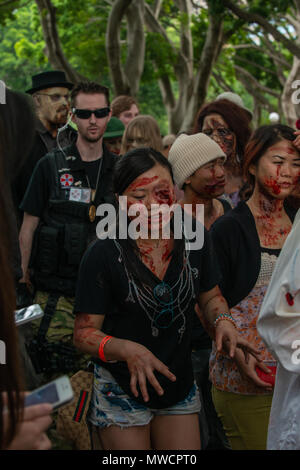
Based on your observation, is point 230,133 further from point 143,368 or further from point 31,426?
point 31,426

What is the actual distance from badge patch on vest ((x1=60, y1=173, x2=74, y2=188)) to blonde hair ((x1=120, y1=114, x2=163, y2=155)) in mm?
1144

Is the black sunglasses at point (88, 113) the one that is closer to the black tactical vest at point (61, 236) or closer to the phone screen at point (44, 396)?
the black tactical vest at point (61, 236)

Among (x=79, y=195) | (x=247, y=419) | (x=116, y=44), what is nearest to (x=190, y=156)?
(x=79, y=195)

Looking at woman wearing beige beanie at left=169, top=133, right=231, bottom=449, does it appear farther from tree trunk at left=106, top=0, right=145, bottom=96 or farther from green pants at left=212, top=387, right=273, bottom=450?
tree trunk at left=106, top=0, right=145, bottom=96

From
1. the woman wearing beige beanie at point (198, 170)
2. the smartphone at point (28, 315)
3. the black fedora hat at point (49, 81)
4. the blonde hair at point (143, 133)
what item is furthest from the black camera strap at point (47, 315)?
the black fedora hat at point (49, 81)

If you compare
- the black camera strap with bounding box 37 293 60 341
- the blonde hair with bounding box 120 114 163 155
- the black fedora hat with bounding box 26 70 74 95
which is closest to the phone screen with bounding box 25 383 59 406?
the black camera strap with bounding box 37 293 60 341

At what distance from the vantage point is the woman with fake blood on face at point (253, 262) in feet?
9.88

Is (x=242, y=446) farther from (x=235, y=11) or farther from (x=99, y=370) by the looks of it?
(x=235, y=11)

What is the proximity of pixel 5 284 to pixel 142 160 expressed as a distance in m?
1.48

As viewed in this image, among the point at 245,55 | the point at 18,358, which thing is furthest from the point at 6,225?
the point at 245,55

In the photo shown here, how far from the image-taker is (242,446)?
9.98ft

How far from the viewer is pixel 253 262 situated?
10.2 feet

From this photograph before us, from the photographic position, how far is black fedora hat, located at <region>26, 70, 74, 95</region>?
5.56 meters

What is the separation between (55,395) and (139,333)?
113 centimetres
